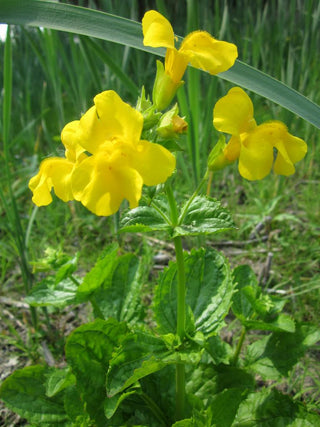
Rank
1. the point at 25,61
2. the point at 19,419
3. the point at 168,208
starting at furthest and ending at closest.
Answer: the point at 25,61 → the point at 19,419 → the point at 168,208

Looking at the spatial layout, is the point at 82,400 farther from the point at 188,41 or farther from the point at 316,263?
the point at 316,263

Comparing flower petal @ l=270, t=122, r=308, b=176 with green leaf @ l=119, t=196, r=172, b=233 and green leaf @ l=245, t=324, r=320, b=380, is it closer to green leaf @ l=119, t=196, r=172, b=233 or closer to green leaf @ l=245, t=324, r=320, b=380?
green leaf @ l=119, t=196, r=172, b=233

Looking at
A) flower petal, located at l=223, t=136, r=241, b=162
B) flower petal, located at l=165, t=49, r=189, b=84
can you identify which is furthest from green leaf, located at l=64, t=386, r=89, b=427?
flower petal, located at l=165, t=49, r=189, b=84

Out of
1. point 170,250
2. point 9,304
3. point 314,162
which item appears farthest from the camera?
point 314,162

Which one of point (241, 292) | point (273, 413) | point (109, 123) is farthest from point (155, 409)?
point (109, 123)

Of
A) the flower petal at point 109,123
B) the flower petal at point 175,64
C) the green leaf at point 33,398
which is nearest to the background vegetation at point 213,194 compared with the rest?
the green leaf at point 33,398

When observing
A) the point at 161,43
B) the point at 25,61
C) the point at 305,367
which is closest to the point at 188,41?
the point at 161,43

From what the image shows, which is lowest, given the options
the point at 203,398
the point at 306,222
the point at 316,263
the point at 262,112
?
the point at 203,398
